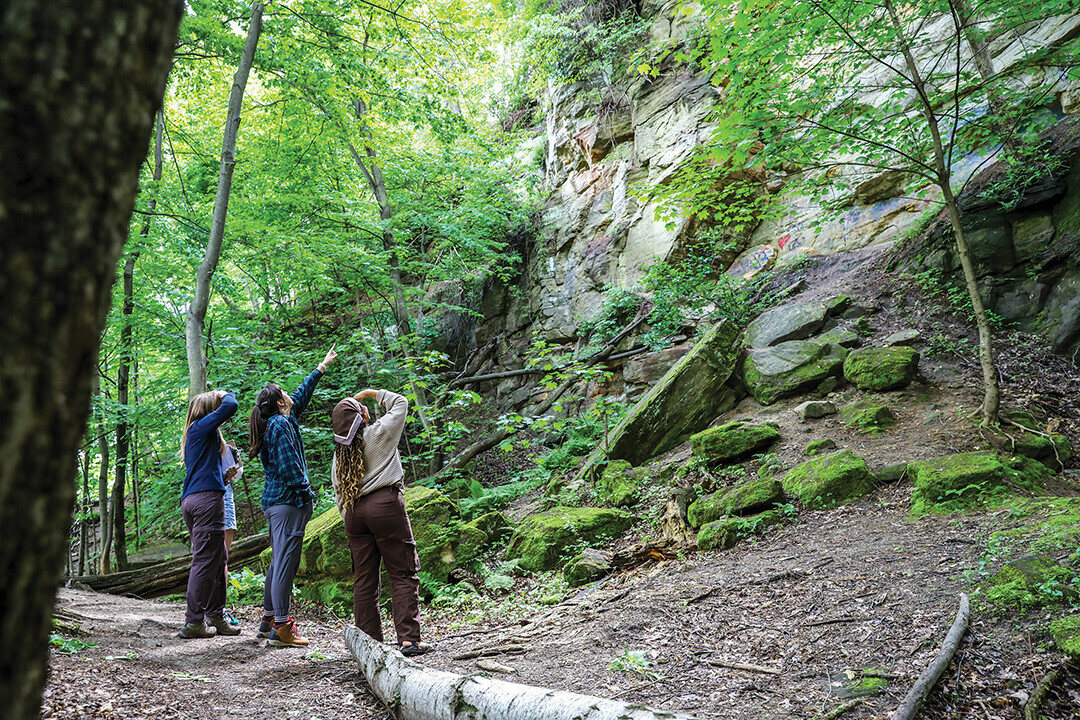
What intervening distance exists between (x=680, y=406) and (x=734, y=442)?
72.1 inches

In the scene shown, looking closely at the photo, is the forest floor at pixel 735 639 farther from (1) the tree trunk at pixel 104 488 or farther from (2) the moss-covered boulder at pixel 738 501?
(1) the tree trunk at pixel 104 488

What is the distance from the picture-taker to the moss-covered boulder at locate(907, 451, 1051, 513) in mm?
5176

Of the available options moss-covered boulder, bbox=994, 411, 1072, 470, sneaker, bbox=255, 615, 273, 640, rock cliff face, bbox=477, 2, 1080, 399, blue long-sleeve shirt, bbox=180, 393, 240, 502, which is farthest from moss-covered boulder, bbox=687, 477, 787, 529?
blue long-sleeve shirt, bbox=180, 393, 240, 502

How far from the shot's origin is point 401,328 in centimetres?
1334

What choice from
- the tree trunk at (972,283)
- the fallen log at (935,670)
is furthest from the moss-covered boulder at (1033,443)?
the fallen log at (935,670)

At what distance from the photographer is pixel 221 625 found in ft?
17.3

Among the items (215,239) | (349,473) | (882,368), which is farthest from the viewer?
(882,368)

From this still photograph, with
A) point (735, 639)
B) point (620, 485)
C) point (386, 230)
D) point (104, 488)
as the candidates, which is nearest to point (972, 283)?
point (620, 485)

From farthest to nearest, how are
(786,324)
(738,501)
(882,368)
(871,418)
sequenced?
1. (786,324)
2. (882,368)
3. (871,418)
4. (738,501)

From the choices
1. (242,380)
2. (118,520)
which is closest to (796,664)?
(242,380)

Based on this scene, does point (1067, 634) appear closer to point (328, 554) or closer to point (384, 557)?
point (384, 557)

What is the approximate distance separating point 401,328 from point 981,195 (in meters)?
11.5

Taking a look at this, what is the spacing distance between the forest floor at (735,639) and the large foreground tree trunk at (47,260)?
2951 millimetres

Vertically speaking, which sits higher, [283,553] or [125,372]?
[125,372]
